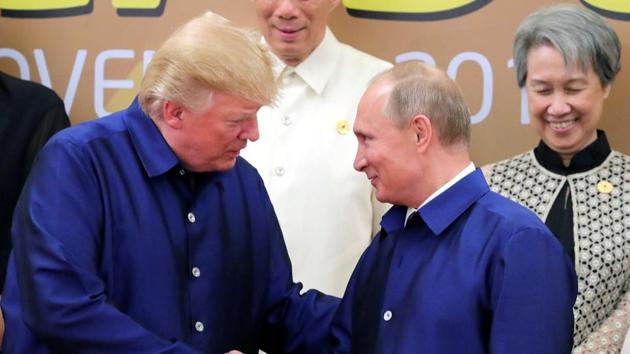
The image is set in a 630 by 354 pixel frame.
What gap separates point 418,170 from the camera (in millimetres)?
2500

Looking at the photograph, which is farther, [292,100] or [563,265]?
[292,100]

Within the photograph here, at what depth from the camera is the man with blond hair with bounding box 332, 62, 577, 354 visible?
2.32 metres

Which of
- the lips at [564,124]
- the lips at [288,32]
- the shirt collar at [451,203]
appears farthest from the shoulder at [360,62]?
the shirt collar at [451,203]

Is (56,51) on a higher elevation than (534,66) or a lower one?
lower

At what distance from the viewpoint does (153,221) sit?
A: 2625mm

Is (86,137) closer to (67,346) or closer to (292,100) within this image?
(67,346)

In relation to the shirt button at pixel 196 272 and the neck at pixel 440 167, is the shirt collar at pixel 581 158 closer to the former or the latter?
the neck at pixel 440 167

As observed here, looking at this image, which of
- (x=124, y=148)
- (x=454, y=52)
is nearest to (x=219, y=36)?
(x=124, y=148)

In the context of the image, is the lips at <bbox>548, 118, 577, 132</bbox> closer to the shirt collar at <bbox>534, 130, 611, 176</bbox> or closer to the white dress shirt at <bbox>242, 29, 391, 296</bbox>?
the shirt collar at <bbox>534, 130, 611, 176</bbox>

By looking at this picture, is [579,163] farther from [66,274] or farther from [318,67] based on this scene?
[66,274]

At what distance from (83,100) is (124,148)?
1.60 meters

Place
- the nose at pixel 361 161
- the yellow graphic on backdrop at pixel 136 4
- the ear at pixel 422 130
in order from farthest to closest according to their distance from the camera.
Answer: the yellow graphic on backdrop at pixel 136 4 → the nose at pixel 361 161 → the ear at pixel 422 130

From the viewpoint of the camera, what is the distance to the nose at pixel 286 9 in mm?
3447

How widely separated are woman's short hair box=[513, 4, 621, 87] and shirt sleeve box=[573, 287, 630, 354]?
2.14ft
